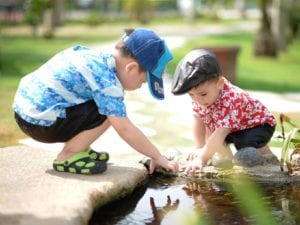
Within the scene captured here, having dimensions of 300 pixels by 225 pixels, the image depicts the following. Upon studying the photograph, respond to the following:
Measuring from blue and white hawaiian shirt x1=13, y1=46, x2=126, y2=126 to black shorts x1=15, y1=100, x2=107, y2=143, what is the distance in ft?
0.08

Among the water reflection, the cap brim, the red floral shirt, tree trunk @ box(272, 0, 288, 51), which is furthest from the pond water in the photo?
tree trunk @ box(272, 0, 288, 51)

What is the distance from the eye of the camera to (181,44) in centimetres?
1664

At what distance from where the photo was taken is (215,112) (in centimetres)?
361

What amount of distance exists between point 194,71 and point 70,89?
672 mm

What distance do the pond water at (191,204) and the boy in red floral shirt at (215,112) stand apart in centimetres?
18

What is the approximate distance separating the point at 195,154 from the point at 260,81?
20.8 ft

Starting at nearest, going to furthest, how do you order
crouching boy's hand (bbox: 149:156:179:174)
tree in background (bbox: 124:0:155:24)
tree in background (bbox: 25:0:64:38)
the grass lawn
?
crouching boy's hand (bbox: 149:156:179:174)
the grass lawn
tree in background (bbox: 25:0:64:38)
tree in background (bbox: 124:0:155:24)

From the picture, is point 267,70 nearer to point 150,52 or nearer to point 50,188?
point 150,52

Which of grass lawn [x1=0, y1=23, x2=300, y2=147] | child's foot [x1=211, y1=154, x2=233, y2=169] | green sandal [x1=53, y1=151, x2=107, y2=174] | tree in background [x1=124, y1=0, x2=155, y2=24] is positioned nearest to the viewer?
green sandal [x1=53, y1=151, x2=107, y2=174]

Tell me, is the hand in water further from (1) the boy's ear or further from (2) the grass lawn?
(2) the grass lawn

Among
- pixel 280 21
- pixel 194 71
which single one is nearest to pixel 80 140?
pixel 194 71

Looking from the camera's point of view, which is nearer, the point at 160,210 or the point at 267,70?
the point at 160,210

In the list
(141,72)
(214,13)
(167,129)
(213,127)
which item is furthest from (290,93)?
(214,13)

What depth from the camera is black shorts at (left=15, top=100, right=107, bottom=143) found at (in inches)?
125
